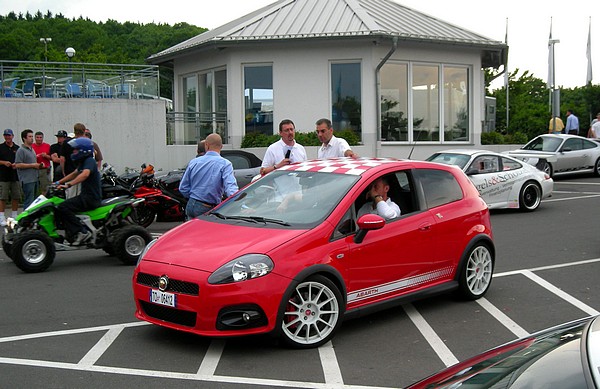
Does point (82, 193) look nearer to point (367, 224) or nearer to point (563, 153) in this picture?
point (367, 224)

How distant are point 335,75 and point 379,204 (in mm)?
17033

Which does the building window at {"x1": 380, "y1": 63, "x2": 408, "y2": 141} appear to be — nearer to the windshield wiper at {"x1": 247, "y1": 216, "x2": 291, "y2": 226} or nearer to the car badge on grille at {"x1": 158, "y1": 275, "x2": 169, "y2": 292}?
the windshield wiper at {"x1": 247, "y1": 216, "x2": 291, "y2": 226}

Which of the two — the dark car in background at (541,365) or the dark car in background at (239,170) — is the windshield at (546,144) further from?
the dark car in background at (541,365)

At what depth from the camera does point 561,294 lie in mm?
8180

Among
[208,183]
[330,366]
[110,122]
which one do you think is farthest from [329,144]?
[110,122]

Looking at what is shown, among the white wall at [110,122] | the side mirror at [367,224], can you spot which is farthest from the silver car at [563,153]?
the side mirror at [367,224]

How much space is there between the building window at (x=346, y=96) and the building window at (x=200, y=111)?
144 inches

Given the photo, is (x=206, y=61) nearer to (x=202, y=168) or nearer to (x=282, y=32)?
(x=282, y=32)

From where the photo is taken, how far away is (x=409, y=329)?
6.80m

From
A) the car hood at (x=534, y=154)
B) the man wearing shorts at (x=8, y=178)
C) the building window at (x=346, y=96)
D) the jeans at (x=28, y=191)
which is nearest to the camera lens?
the man wearing shorts at (x=8, y=178)

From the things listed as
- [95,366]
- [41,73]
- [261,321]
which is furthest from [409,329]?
[41,73]

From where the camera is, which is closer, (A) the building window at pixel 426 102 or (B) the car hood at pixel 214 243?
(B) the car hood at pixel 214 243

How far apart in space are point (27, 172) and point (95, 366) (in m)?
9.84

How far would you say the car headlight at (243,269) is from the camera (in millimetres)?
5793
